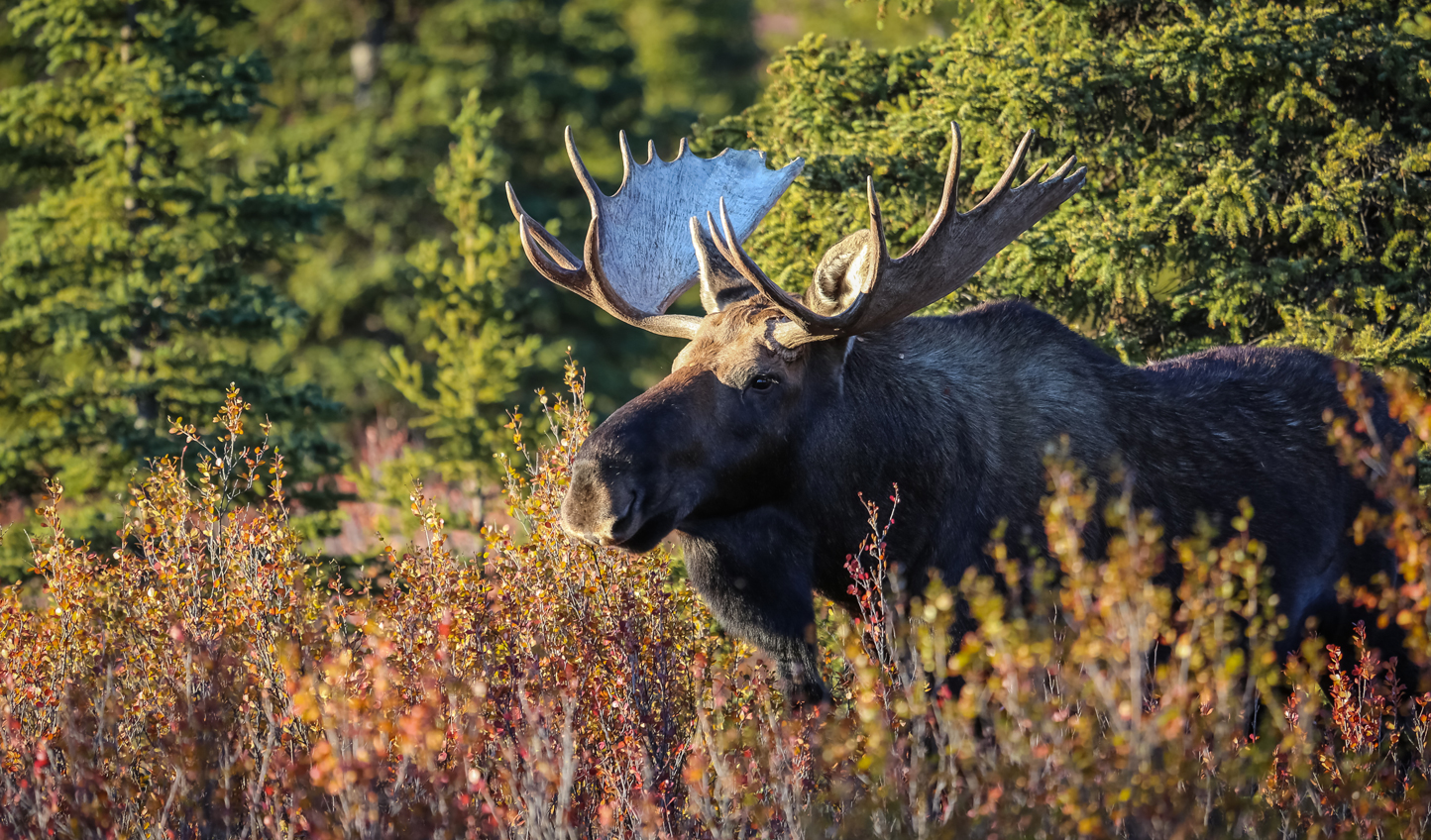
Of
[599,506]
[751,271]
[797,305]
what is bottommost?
Answer: [599,506]

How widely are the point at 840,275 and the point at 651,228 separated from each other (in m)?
1.47

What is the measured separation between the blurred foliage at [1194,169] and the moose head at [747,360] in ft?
5.08

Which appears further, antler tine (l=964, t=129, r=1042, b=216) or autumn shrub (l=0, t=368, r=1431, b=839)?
antler tine (l=964, t=129, r=1042, b=216)

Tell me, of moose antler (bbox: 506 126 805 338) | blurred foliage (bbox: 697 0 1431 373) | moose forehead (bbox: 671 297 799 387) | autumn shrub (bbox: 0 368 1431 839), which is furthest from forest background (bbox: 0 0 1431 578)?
moose forehead (bbox: 671 297 799 387)

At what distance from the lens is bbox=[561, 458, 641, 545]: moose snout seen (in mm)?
4258

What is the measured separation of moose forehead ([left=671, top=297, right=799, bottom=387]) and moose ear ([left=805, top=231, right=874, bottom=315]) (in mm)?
203

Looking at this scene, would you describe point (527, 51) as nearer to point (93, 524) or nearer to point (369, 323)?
point (369, 323)

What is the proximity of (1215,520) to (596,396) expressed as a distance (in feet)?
35.3

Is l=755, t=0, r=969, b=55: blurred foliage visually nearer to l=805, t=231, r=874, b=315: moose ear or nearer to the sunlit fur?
the sunlit fur

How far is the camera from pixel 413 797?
3.79 m

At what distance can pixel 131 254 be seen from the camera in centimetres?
834

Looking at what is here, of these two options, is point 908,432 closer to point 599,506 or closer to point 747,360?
point 747,360

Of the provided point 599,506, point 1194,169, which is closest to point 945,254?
point 599,506

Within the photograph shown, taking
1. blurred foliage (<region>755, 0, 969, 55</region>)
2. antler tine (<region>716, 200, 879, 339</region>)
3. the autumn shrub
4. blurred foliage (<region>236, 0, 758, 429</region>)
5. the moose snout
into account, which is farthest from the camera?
blurred foliage (<region>755, 0, 969, 55</region>)
